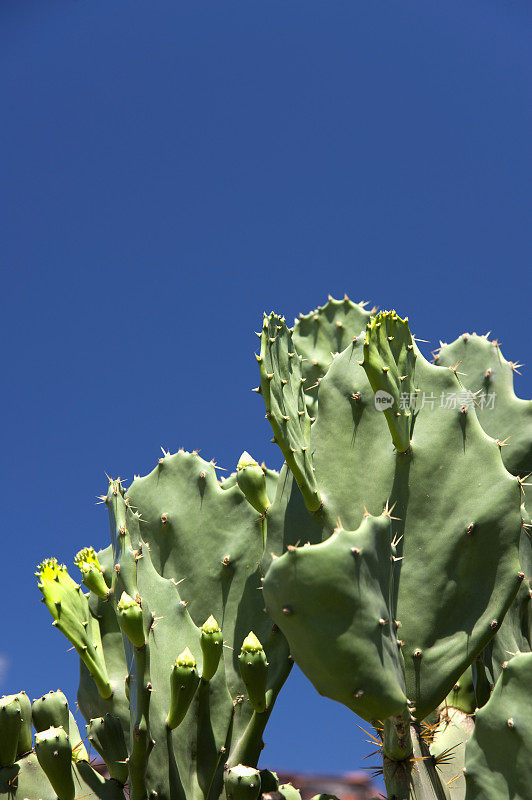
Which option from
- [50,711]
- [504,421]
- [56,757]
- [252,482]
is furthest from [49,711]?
[504,421]

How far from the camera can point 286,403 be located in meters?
2.05

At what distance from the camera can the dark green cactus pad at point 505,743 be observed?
1.78 m

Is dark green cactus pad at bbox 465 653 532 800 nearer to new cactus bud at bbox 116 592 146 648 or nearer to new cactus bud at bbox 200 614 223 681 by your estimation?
new cactus bud at bbox 200 614 223 681

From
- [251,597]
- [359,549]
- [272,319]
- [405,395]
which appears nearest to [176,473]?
[251,597]

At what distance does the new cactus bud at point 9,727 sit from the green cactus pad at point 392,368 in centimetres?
124

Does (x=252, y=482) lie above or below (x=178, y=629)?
above

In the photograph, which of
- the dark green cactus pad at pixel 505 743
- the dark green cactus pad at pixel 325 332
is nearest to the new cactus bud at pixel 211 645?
the dark green cactus pad at pixel 505 743

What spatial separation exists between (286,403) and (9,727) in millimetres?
1147

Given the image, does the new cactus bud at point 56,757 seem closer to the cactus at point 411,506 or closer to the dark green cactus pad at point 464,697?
the cactus at point 411,506

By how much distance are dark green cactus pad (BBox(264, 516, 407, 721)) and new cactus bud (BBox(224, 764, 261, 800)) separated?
1.12ft

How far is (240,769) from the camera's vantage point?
6.15 feet

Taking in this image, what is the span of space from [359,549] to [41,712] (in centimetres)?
112

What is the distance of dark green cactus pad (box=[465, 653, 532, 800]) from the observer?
1.78 meters

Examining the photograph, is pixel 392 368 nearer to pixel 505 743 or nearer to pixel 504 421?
pixel 504 421
